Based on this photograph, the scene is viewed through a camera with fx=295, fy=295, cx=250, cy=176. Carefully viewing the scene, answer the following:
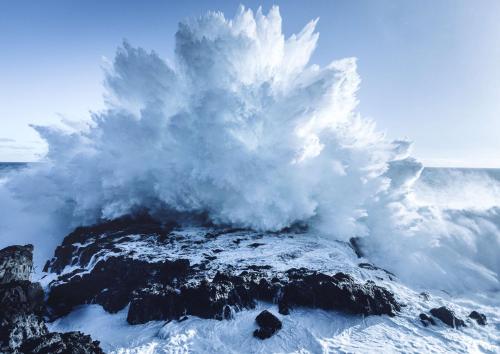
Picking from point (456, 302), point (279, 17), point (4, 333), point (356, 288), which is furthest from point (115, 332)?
point (279, 17)

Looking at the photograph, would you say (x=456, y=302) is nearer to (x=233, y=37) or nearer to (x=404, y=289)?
(x=404, y=289)

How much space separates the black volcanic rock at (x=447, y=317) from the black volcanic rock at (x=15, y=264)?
10.2 m

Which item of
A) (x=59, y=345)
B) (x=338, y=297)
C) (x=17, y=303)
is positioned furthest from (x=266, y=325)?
(x=17, y=303)

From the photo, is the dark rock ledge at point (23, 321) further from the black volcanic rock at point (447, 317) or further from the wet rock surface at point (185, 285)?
the black volcanic rock at point (447, 317)

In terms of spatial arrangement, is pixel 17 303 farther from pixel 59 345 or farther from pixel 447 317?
pixel 447 317

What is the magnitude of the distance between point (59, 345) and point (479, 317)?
9.99 meters

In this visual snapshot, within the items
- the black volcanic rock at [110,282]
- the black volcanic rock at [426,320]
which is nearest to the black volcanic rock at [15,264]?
the black volcanic rock at [110,282]

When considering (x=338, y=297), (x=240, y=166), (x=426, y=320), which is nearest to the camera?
(x=426, y=320)

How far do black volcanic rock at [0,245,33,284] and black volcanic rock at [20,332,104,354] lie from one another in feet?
6.77

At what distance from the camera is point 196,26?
13.2 m

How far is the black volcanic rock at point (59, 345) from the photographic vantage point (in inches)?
183

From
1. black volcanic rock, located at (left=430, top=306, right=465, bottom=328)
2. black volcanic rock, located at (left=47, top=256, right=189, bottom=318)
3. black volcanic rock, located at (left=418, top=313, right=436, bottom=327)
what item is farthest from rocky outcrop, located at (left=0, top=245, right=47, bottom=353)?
black volcanic rock, located at (left=430, top=306, right=465, bottom=328)

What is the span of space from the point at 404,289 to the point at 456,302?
1934 mm

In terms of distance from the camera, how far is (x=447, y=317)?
7527 millimetres
